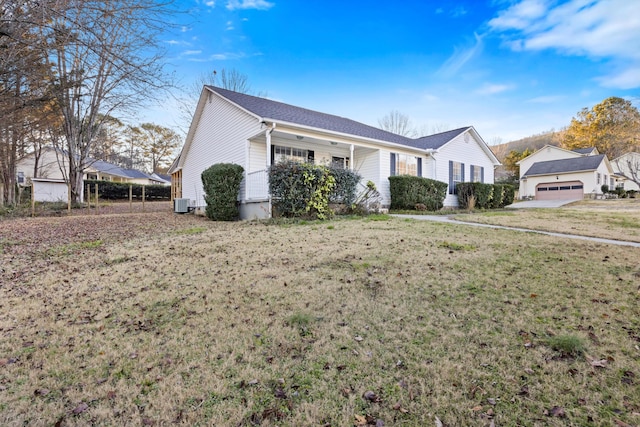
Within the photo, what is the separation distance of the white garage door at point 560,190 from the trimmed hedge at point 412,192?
21134mm

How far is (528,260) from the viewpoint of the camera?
482 cm

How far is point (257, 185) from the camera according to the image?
33.6 feet

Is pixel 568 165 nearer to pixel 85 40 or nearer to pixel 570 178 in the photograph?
pixel 570 178

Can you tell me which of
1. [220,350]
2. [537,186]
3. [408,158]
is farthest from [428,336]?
[537,186]

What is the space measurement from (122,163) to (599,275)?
50.4 m

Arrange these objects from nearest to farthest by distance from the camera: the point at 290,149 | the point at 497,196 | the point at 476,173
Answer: the point at 290,149
the point at 497,196
the point at 476,173

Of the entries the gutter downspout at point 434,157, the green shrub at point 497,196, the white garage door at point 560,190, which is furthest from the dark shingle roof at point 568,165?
the gutter downspout at point 434,157

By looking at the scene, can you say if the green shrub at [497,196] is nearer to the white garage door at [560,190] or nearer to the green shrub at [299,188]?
the green shrub at [299,188]

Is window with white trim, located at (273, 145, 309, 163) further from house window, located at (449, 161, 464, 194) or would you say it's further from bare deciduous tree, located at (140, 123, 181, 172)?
bare deciduous tree, located at (140, 123, 181, 172)

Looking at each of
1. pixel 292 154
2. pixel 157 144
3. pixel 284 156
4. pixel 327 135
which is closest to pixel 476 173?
pixel 327 135

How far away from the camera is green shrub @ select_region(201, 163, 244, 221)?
1028 centimetres

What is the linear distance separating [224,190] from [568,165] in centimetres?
3258

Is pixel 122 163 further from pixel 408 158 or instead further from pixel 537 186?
pixel 537 186

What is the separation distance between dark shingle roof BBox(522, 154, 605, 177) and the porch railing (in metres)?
30.1
